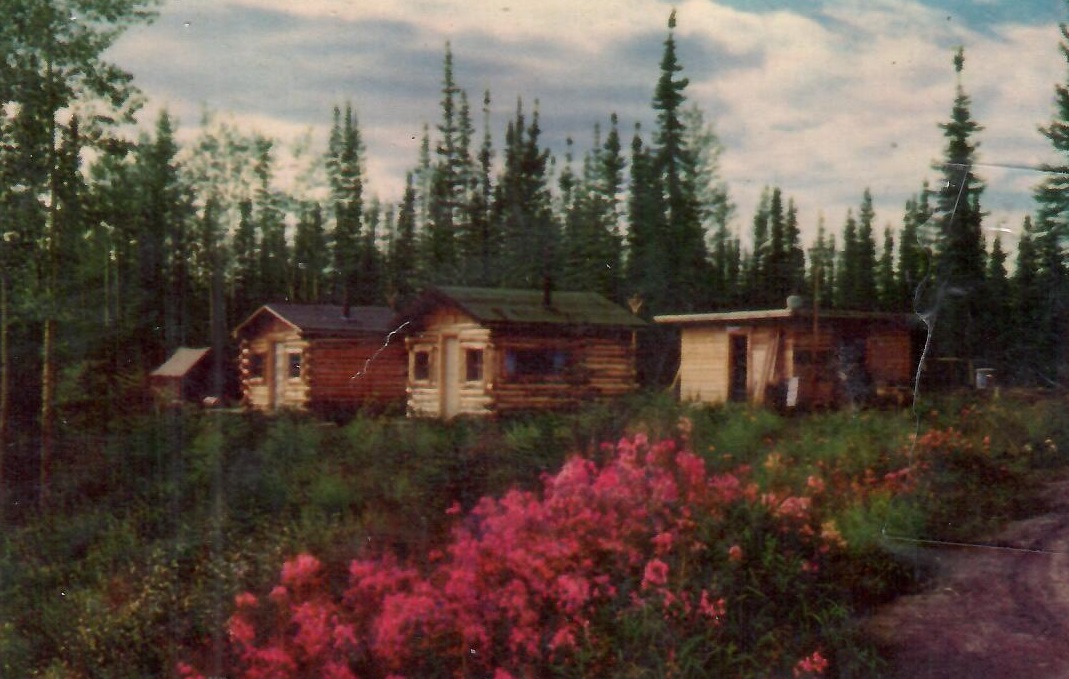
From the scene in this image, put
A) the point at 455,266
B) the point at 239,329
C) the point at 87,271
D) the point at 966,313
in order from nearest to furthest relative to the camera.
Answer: the point at 966,313 < the point at 455,266 < the point at 87,271 < the point at 239,329

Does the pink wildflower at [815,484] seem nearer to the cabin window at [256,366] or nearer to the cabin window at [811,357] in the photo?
the cabin window at [811,357]

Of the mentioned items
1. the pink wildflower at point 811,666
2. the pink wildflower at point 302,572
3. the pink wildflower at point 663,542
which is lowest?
the pink wildflower at point 811,666

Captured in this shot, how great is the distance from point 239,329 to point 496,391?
1219 centimetres

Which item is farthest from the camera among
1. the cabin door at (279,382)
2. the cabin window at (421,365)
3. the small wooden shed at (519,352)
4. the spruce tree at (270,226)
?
the cabin door at (279,382)

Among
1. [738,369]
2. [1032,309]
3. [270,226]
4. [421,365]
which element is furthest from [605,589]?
[270,226]

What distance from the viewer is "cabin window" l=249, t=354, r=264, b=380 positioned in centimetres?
1603

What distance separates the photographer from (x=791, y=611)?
687 centimetres

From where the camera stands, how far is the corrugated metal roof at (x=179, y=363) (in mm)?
19984

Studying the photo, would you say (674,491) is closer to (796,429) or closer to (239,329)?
(796,429)

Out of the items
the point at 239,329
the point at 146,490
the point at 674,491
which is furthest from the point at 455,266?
the point at 239,329

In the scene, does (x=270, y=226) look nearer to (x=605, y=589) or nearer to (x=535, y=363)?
(x=535, y=363)

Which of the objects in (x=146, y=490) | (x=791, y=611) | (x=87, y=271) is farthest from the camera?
(x=87, y=271)

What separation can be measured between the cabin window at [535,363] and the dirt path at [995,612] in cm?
325

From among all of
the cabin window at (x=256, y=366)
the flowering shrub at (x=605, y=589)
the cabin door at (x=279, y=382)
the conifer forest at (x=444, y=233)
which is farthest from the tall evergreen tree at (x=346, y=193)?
the cabin window at (x=256, y=366)
